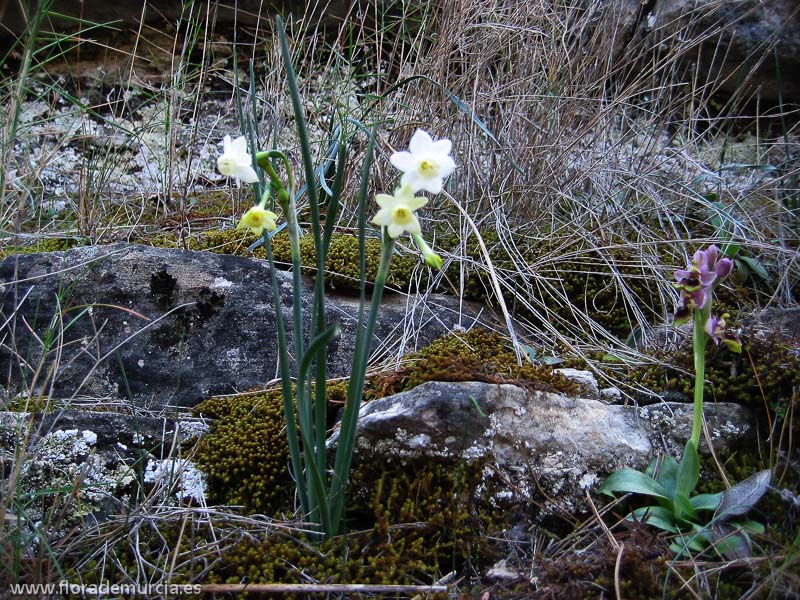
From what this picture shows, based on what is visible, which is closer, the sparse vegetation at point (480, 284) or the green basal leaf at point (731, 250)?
the sparse vegetation at point (480, 284)

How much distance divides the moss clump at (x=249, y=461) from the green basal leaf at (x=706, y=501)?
3.07 ft

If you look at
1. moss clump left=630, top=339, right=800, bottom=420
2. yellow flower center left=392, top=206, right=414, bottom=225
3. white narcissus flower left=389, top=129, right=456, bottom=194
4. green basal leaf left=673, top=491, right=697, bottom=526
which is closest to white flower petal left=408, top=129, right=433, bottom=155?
white narcissus flower left=389, top=129, right=456, bottom=194

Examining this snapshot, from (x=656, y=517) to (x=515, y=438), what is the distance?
339mm

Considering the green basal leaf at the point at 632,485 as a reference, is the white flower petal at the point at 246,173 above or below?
above

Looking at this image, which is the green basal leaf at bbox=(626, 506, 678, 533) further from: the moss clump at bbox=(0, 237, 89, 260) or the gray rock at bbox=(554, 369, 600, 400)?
the moss clump at bbox=(0, 237, 89, 260)

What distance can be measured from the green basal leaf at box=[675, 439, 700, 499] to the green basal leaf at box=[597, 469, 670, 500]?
1.6 inches

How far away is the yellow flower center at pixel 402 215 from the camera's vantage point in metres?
1.05

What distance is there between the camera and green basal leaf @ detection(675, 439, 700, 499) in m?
1.29

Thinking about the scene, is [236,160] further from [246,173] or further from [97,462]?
[97,462]

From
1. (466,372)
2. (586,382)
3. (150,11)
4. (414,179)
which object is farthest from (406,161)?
(150,11)

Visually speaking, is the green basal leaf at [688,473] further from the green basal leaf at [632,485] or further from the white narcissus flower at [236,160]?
the white narcissus flower at [236,160]

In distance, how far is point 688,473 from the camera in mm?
1298

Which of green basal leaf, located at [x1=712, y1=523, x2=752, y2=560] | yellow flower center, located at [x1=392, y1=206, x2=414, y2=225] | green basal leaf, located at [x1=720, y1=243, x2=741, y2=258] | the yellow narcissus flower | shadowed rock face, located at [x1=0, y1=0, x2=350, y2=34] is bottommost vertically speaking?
green basal leaf, located at [x1=712, y1=523, x2=752, y2=560]

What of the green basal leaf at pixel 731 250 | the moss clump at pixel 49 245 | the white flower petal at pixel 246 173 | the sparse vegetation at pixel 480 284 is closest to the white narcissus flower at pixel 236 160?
the white flower petal at pixel 246 173
